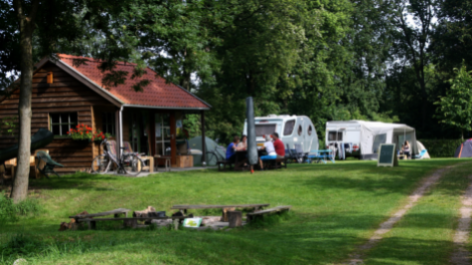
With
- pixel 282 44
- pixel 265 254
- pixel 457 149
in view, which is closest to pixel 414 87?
pixel 457 149

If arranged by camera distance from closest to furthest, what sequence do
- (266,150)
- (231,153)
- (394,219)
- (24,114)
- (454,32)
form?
(454,32)
(394,219)
(24,114)
(266,150)
(231,153)

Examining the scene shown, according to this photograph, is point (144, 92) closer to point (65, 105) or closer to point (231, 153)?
point (65, 105)

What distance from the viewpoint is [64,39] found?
13.2 meters

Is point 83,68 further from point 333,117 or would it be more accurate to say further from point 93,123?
point 333,117

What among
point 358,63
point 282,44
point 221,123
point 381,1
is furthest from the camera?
point 221,123

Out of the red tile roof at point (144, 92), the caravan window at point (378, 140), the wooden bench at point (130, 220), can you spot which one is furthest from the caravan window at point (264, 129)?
the wooden bench at point (130, 220)

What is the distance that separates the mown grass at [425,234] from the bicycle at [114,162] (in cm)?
915

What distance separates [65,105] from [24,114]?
7.06m

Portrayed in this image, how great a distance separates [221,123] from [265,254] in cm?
2762

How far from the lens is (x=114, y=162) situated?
17328mm

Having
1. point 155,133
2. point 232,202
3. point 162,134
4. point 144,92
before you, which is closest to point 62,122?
point 144,92

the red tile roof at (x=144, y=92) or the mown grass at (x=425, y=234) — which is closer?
the mown grass at (x=425, y=234)

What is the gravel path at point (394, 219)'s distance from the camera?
649cm

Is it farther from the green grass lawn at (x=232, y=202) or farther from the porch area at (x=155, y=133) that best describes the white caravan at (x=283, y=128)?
the green grass lawn at (x=232, y=202)
